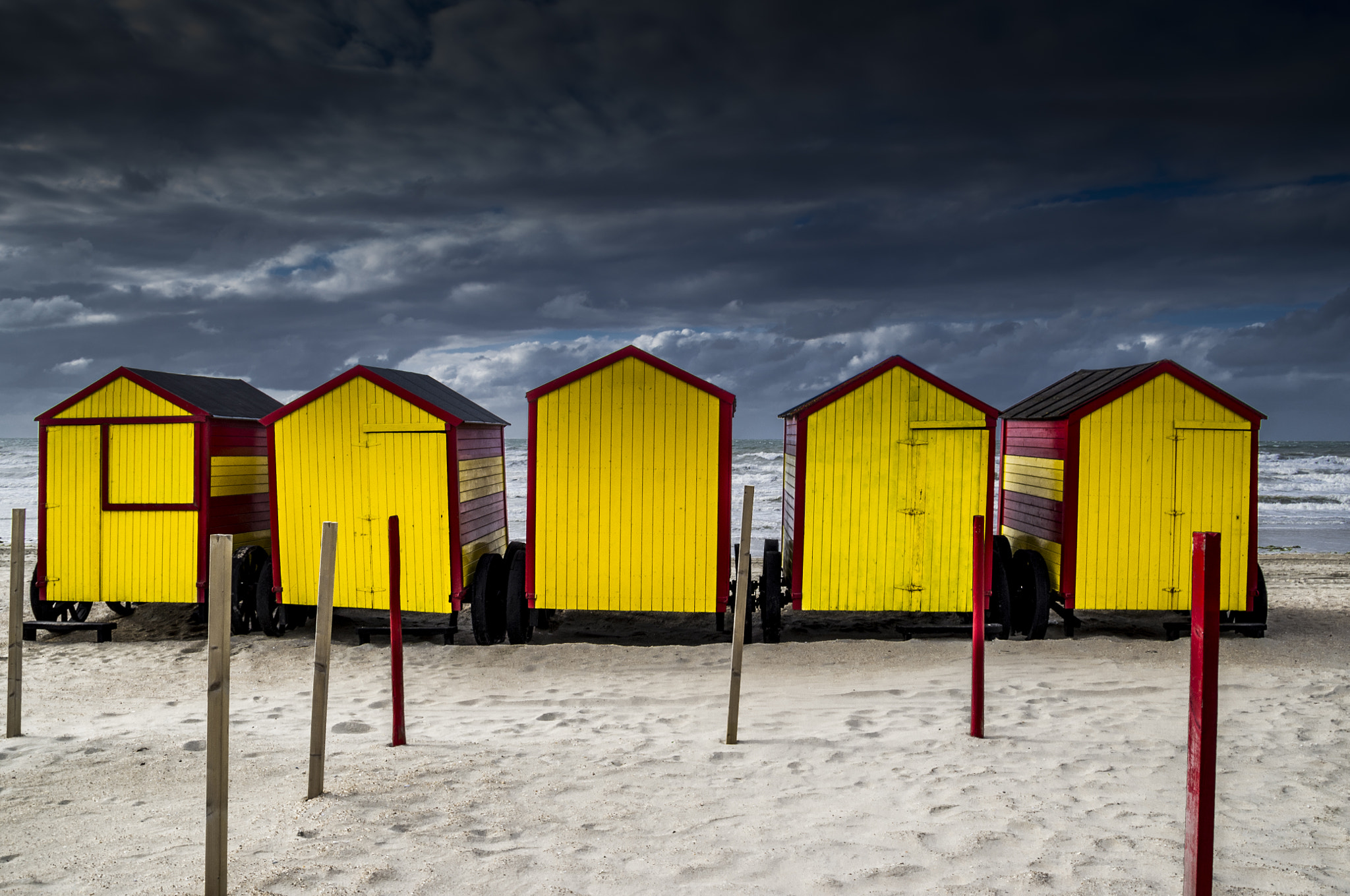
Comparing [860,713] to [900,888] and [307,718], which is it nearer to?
[900,888]

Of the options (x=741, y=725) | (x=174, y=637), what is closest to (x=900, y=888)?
(x=741, y=725)

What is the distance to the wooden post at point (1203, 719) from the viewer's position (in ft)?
9.53

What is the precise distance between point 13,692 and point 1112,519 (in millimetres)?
10671

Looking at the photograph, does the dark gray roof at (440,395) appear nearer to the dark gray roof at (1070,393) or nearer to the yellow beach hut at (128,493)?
the yellow beach hut at (128,493)

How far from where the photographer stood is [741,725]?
6488 mm

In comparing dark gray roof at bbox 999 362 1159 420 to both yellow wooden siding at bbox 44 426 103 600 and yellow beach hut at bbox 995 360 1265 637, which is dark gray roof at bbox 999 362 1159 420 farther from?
yellow wooden siding at bbox 44 426 103 600

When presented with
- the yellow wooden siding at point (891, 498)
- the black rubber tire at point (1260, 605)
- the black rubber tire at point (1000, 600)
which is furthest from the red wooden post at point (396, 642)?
the black rubber tire at point (1260, 605)

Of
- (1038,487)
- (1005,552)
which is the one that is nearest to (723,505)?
(1005,552)

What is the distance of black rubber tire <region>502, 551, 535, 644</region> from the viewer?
9844 mm

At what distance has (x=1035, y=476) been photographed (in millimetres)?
10820

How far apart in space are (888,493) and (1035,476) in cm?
247

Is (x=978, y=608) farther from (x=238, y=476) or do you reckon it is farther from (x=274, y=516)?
(x=238, y=476)

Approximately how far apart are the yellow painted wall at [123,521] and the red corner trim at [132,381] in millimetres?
221

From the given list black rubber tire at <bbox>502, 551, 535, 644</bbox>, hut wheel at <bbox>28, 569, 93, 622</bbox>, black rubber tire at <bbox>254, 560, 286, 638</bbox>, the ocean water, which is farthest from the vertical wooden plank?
the ocean water
